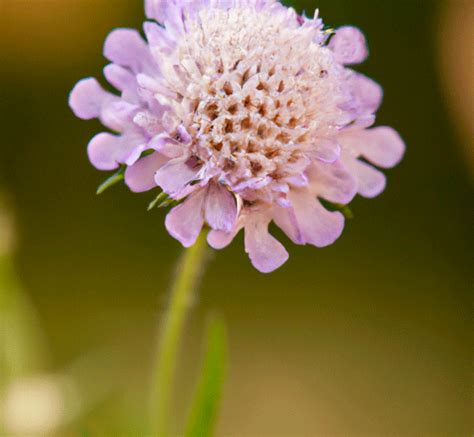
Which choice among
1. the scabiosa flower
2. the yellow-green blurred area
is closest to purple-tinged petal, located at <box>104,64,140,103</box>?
the scabiosa flower

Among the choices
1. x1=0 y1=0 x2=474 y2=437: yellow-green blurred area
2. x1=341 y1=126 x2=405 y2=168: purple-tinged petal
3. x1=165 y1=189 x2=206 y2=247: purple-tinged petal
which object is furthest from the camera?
x1=0 y1=0 x2=474 y2=437: yellow-green blurred area

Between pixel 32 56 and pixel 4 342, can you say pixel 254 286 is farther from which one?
pixel 4 342

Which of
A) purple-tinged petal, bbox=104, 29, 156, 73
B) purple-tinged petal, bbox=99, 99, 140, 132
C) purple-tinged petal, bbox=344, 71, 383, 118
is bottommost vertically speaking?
purple-tinged petal, bbox=344, 71, 383, 118

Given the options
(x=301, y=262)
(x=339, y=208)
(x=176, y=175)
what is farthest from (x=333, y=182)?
(x=301, y=262)

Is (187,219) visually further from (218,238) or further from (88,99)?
(88,99)

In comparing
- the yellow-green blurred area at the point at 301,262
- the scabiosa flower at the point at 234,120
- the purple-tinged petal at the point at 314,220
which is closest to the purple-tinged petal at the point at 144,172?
the scabiosa flower at the point at 234,120

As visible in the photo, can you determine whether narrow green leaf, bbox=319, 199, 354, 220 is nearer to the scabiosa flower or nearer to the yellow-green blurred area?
the scabiosa flower

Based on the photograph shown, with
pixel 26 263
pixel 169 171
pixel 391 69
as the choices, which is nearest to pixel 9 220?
pixel 169 171
